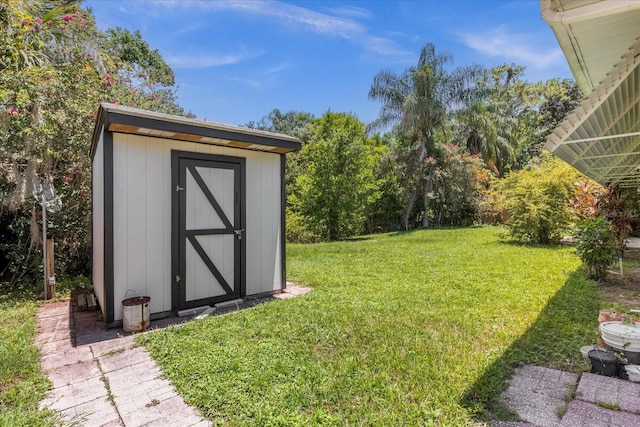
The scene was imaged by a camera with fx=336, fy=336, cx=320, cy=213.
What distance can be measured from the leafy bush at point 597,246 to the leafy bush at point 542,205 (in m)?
4.22

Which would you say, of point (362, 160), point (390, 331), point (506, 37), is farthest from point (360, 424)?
point (362, 160)

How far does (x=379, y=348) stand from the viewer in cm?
315

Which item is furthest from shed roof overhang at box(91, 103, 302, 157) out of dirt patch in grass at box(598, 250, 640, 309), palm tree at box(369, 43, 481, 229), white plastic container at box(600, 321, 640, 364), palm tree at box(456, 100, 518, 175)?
palm tree at box(456, 100, 518, 175)

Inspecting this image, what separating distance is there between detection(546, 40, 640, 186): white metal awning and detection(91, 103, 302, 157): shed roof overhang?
3446mm

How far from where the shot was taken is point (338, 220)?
1348 centimetres

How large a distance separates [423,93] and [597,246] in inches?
460

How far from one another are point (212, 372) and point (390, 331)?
5.97 feet

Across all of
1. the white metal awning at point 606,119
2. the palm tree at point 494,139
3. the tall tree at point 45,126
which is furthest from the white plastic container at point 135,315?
the palm tree at point 494,139

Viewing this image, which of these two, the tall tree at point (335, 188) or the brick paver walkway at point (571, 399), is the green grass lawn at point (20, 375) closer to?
the brick paver walkway at point (571, 399)

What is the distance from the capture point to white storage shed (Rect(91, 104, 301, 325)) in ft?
12.8

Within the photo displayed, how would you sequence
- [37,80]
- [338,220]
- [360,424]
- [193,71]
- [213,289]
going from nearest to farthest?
1. [360,424]
2. [213,289]
3. [37,80]
4. [338,220]
5. [193,71]

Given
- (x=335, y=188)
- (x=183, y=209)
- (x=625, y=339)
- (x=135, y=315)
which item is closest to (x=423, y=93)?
(x=335, y=188)

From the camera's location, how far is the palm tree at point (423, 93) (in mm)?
15461

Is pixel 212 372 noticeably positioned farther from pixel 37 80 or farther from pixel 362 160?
pixel 362 160
